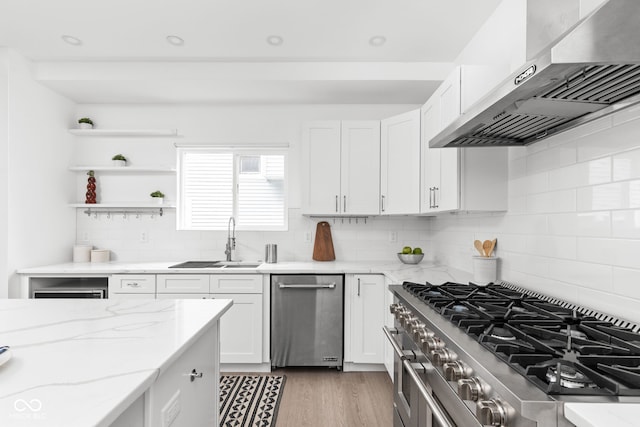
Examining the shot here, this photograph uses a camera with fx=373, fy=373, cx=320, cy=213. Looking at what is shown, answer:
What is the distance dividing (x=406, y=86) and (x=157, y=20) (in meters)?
2.03

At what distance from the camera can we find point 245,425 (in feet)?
7.67

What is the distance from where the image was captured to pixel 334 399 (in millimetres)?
2699

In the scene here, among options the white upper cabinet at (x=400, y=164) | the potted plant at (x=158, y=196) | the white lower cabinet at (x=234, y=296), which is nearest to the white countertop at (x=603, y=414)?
the white upper cabinet at (x=400, y=164)

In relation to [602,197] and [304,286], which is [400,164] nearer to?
[304,286]

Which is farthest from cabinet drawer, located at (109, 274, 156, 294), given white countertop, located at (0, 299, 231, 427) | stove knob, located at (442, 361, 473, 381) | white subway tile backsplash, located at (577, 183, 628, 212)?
white subway tile backsplash, located at (577, 183, 628, 212)

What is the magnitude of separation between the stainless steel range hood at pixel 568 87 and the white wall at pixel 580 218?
118 millimetres

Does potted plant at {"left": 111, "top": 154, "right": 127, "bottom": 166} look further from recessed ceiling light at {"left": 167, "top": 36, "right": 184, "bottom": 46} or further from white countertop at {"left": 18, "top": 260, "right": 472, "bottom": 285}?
recessed ceiling light at {"left": 167, "top": 36, "right": 184, "bottom": 46}

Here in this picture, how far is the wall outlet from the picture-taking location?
1.07 metres

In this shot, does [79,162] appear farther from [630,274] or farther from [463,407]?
[630,274]

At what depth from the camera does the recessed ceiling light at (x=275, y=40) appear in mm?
2807

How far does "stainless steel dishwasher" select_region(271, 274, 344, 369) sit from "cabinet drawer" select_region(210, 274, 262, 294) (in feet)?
0.44

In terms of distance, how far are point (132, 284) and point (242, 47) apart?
84.3 inches

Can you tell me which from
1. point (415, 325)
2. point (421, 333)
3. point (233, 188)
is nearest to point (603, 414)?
point (421, 333)

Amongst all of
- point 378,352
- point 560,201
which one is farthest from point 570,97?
point 378,352
